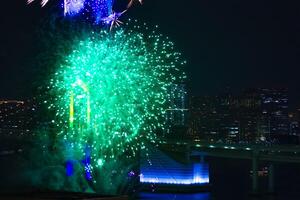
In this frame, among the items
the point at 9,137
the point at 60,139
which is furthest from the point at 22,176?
the point at 9,137

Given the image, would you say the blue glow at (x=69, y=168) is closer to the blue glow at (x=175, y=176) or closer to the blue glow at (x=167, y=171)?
the blue glow at (x=175, y=176)

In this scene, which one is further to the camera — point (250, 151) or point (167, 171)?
point (250, 151)

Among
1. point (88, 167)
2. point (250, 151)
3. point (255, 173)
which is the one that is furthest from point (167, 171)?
point (88, 167)

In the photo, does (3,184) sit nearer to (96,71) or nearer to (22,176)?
(22,176)

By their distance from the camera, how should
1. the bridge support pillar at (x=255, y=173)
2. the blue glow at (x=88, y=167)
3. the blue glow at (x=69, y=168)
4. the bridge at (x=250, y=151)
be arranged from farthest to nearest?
the bridge at (x=250, y=151) → the bridge support pillar at (x=255, y=173) → the blue glow at (x=69, y=168) → the blue glow at (x=88, y=167)

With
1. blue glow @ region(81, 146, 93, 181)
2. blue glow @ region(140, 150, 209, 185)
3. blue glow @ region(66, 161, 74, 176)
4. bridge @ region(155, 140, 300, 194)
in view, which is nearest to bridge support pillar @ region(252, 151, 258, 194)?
bridge @ region(155, 140, 300, 194)

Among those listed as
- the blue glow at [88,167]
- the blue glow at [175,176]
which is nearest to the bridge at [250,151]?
the blue glow at [175,176]

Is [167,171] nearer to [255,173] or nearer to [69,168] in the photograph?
[255,173]

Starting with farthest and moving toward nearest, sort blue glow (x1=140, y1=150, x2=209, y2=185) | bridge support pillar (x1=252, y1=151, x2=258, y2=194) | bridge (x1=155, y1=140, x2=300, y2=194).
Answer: blue glow (x1=140, y1=150, x2=209, y2=185), bridge (x1=155, y1=140, x2=300, y2=194), bridge support pillar (x1=252, y1=151, x2=258, y2=194)

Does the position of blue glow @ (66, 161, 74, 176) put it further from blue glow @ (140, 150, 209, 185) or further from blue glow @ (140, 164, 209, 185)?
blue glow @ (140, 150, 209, 185)
